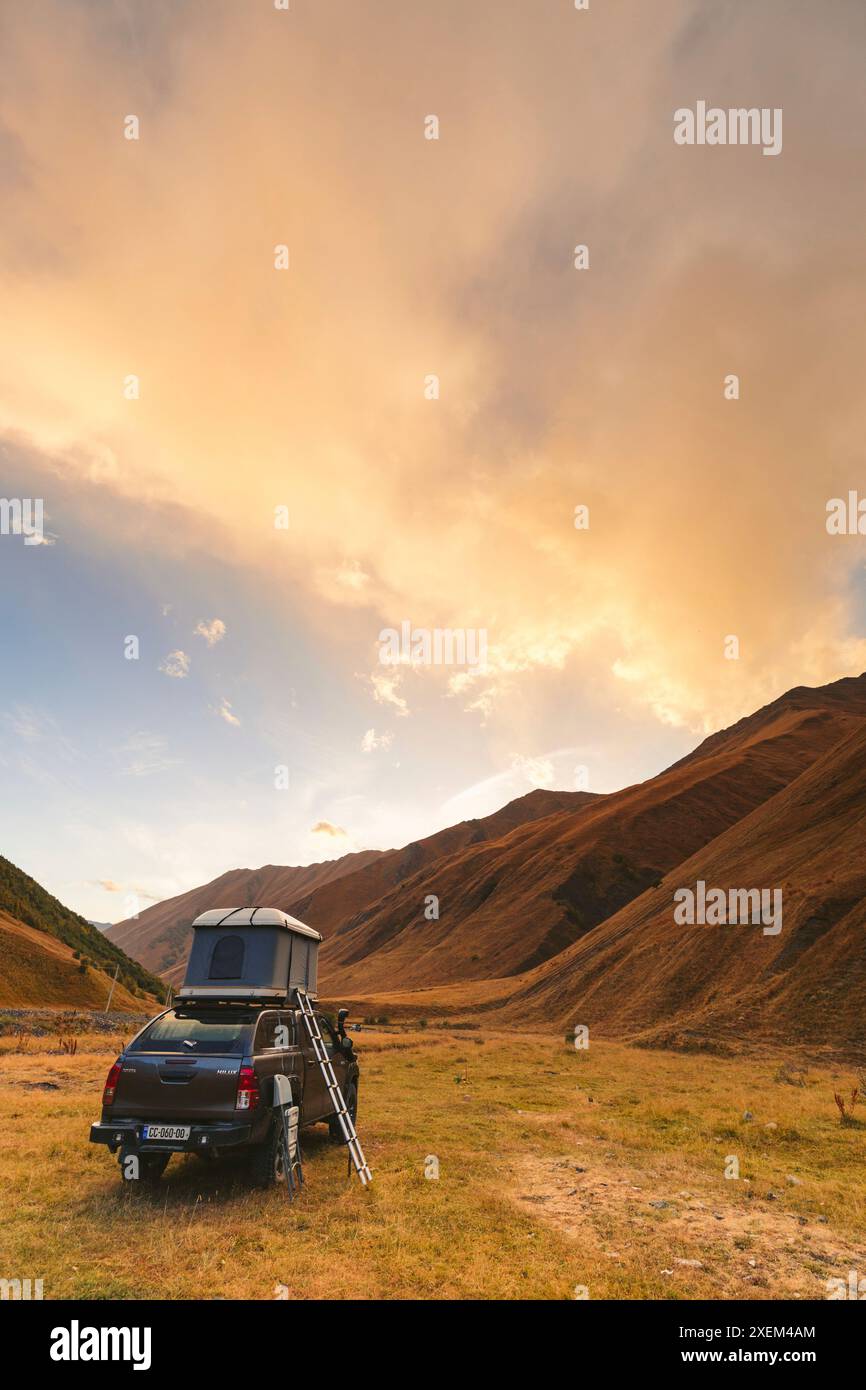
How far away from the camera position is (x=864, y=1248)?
809cm

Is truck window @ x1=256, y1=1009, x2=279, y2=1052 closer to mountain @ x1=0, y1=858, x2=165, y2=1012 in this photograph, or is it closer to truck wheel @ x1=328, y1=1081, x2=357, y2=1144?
truck wheel @ x1=328, y1=1081, x2=357, y2=1144

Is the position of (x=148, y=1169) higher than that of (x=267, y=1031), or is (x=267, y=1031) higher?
(x=267, y=1031)

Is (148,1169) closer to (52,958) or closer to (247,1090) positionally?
(247,1090)

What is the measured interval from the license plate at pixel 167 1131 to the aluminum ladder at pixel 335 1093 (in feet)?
9.11

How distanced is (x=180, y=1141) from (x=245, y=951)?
4.83 metres

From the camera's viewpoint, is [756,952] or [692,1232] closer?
[692,1232]

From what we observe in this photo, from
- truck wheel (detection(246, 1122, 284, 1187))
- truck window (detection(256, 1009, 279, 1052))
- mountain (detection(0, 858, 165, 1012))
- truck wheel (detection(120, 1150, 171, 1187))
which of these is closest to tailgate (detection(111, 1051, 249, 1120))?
truck window (detection(256, 1009, 279, 1052))

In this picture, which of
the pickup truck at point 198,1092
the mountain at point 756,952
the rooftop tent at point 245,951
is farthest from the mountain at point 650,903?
the pickup truck at point 198,1092

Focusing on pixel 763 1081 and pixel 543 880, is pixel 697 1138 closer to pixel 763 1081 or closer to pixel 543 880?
pixel 763 1081

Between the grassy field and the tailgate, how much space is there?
3.35 ft

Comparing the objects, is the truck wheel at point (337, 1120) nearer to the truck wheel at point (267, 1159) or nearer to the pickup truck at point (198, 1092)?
the pickup truck at point (198, 1092)

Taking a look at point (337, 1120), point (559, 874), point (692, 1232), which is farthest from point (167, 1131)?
point (559, 874)

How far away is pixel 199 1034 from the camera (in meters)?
9.59
